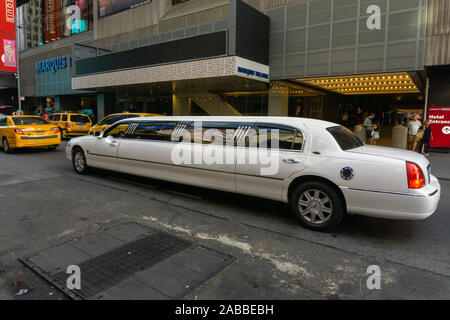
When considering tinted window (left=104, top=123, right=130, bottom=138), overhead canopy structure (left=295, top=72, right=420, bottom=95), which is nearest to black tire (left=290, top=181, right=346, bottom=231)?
tinted window (left=104, top=123, right=130, bottom=138)

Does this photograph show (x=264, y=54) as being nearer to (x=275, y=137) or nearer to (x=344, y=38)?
(x=344, y=38)

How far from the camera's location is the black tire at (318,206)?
432 centimetres

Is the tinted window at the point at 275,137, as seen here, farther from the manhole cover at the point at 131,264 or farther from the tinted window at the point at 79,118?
the tinted window at the point at 79,118

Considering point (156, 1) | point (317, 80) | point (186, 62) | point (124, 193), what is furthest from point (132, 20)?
point (124, 193)

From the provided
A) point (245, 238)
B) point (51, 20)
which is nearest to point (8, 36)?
point (51, 20)

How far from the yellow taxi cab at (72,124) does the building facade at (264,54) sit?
16.7 ft

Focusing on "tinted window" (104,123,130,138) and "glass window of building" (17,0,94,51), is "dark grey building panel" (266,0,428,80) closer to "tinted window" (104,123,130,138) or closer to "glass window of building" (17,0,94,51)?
"tinted window" (104,123,130,138)

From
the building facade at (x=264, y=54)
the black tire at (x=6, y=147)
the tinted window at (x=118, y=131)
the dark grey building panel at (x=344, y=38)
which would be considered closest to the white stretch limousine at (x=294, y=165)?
the tinted window at (x=118, y=131)

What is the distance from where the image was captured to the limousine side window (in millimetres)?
6309

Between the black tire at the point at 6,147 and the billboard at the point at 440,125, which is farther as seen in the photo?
the billboard at the point at 440,125

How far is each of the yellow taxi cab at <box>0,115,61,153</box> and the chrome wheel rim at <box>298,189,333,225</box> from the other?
11400mm

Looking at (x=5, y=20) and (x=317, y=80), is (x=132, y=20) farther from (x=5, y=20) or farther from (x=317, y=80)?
(x=317, y=80)

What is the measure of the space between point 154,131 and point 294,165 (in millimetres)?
3262

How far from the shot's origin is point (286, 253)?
3.71 metres
